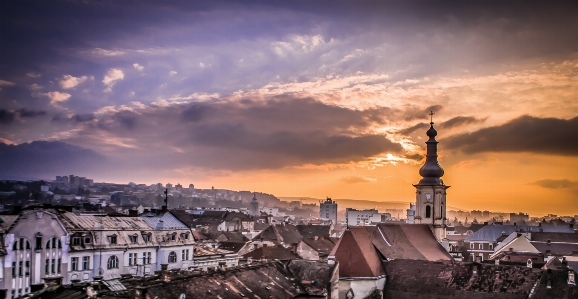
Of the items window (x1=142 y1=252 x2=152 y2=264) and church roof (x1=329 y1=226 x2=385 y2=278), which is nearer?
church roof (x1=329 y1=226 x2=385 y2=278)

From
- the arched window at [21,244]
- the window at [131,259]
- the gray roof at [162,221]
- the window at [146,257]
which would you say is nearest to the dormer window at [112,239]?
the window at [131,259]

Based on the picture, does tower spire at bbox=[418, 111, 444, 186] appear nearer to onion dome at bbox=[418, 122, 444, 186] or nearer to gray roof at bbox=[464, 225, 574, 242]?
onion dome at bbox=[418, 122, 444, 186]

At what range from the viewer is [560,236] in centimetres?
13150

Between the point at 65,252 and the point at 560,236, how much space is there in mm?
110522

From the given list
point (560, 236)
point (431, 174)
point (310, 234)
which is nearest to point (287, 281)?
point (431, 174)

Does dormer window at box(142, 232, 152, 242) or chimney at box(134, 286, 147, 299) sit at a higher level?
dormer window at box(142, 232, 152, 242)

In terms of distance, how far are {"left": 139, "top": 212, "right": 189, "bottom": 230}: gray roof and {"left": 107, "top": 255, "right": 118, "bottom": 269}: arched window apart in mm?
8514

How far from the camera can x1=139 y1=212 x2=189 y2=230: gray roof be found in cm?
7006

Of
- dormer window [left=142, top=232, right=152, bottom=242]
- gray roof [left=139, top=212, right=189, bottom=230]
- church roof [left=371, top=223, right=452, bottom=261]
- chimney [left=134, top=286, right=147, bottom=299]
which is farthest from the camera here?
church roof [left=371, top=223, right=452, bottom=261]

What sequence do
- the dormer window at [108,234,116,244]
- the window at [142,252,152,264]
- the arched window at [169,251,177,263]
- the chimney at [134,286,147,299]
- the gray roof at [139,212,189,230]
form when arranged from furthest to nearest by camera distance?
the gray roof at [139,212,189,230] < the arched window at [169,251,177,263] < the window at [142,252,152,264] < the dormer window at [108,234,116,244] < the chimney at [134,286,147,299]

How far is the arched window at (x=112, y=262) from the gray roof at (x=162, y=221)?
335 inches

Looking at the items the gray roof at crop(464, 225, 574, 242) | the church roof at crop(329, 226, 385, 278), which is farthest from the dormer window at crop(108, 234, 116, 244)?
the gray roof at crop(464, 225, 574, 242)

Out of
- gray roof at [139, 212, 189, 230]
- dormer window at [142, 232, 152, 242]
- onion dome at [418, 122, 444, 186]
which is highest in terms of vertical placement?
onion dome at [418, 122, 444, 186]

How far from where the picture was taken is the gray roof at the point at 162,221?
70.1 metres
